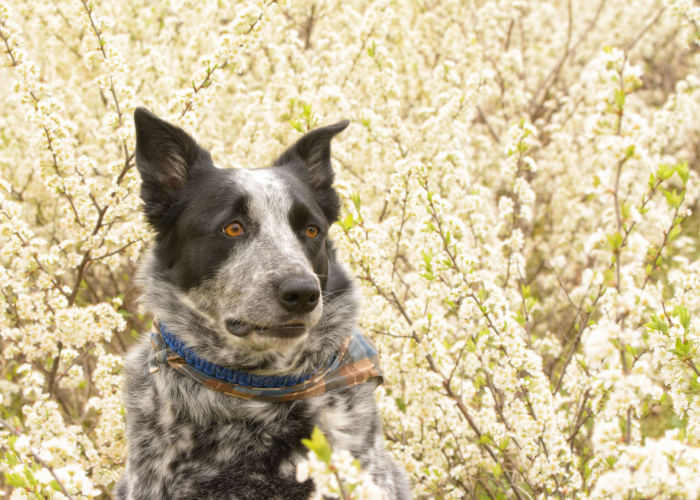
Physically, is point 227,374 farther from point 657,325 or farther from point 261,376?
point 657,325

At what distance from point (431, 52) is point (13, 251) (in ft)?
18.5

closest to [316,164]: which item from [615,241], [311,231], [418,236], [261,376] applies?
[311,231]

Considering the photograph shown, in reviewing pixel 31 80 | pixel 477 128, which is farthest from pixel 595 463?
pixel 477 128

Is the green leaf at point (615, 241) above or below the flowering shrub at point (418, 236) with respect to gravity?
above

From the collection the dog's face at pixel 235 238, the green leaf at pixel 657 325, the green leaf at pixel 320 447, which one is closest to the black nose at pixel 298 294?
the dog's face at pixel 235 238

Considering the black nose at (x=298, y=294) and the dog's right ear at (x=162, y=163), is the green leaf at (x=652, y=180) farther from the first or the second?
the dog's right ear at (x=162, y=163)

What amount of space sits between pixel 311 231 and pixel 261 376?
0.72m

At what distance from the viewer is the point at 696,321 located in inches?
105

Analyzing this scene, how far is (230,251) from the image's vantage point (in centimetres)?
273

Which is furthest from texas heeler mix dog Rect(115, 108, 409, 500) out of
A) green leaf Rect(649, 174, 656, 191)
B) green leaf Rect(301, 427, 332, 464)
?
green leaf Rect(649, 174, 656, 191)

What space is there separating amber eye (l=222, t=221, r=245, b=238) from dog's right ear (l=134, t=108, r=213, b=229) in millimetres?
381

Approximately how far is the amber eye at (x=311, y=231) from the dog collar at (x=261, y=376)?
1.82 feet

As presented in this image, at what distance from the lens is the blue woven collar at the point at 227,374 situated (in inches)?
103

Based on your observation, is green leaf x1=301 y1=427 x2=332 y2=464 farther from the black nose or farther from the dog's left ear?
the dog's left ear
